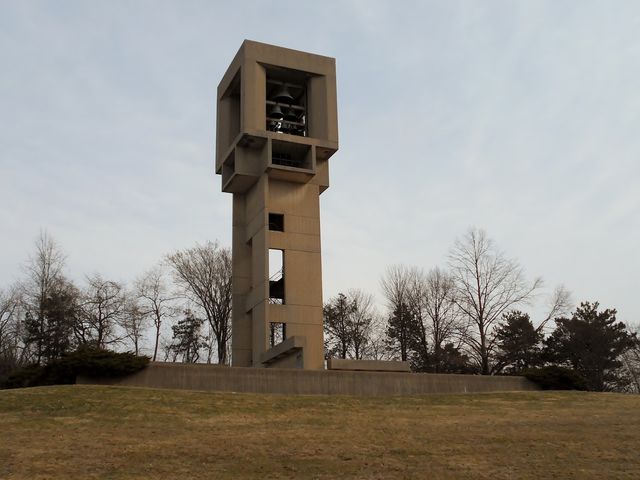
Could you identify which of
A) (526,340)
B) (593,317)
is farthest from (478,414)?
(593,317)

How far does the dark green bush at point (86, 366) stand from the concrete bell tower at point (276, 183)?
29.1 feet

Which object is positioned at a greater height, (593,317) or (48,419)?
(593,317)

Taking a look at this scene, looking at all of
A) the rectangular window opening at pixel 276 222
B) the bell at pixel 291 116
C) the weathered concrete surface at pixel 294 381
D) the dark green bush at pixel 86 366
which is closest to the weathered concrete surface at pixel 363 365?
the weathered concrete surface at pixel 294 381

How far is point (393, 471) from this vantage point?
14.6 meters

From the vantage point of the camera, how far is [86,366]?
23109 mm

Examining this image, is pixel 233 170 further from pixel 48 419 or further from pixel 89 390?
pixel 48 419

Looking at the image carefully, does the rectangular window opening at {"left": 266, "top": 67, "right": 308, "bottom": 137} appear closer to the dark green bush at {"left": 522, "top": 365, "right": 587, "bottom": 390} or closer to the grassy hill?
the dark green bush at {"left": 522, "top": 365, "right": 587, "bottom": 390}

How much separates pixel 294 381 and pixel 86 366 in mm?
6964

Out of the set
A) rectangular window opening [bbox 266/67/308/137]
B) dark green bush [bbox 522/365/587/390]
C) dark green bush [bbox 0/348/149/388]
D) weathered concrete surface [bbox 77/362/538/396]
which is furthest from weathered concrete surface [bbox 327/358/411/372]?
rectangular window opening [bbox 266/67/308/137]

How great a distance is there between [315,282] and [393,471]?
1972cm

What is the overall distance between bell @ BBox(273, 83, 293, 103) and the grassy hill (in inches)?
712

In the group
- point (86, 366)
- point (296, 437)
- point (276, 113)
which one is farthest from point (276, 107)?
point (296, 437)

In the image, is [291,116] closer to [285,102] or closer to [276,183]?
[285,102]

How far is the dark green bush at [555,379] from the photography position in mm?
29078
